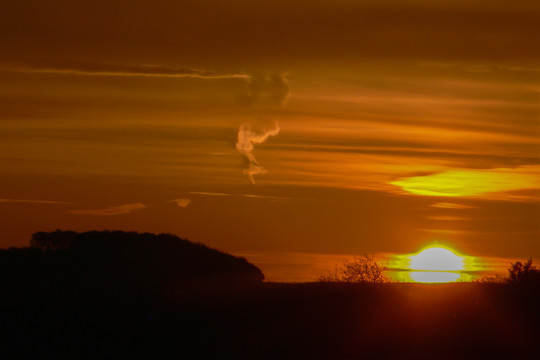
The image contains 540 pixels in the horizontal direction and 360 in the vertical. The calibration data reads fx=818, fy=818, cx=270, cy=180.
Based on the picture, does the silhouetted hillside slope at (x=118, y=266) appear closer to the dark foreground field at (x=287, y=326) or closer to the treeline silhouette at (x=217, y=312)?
the treeline silhouette at (x=217, y=312)

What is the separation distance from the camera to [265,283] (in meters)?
24.8

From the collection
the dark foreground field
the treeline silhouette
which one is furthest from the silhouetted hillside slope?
the dark foreground field

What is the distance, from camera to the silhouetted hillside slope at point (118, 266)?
2095cm

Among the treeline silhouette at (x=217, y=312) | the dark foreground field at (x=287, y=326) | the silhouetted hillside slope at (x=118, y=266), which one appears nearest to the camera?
the dark foreground field at (x=287, y=326)

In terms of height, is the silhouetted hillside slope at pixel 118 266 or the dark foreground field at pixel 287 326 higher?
the silhouetted hillside slope at pixel 118 266

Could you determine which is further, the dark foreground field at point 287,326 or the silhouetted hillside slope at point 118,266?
the silhouetted hillside slope at point 118,266

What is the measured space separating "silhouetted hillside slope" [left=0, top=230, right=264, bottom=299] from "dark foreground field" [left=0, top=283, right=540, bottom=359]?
1199 mm

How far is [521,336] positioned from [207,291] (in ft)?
28.5

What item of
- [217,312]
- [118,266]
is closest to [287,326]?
[217,312]

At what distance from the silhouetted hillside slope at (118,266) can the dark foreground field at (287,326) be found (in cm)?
120

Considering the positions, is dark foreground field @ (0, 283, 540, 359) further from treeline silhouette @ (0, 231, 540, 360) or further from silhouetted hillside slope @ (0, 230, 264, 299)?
silhouetted hillside slope @ (0, 230, 264, 299)

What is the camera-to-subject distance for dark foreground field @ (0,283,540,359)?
16.1 metres

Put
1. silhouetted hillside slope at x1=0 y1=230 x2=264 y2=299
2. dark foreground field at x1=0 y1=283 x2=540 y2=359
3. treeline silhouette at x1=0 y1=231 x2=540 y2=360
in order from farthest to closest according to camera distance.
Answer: silhouetted hillside slope at x1=0 y1=230 x2=264 y2=299
treeline silhouette at x1=0 y1=231 x2=540 y2=360
dark foreground field at x1=0 y1=283 x2=540 y2=359

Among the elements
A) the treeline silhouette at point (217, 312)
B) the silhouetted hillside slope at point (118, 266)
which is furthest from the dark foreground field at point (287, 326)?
the silhouetted hillside slope at point (118, 266)
